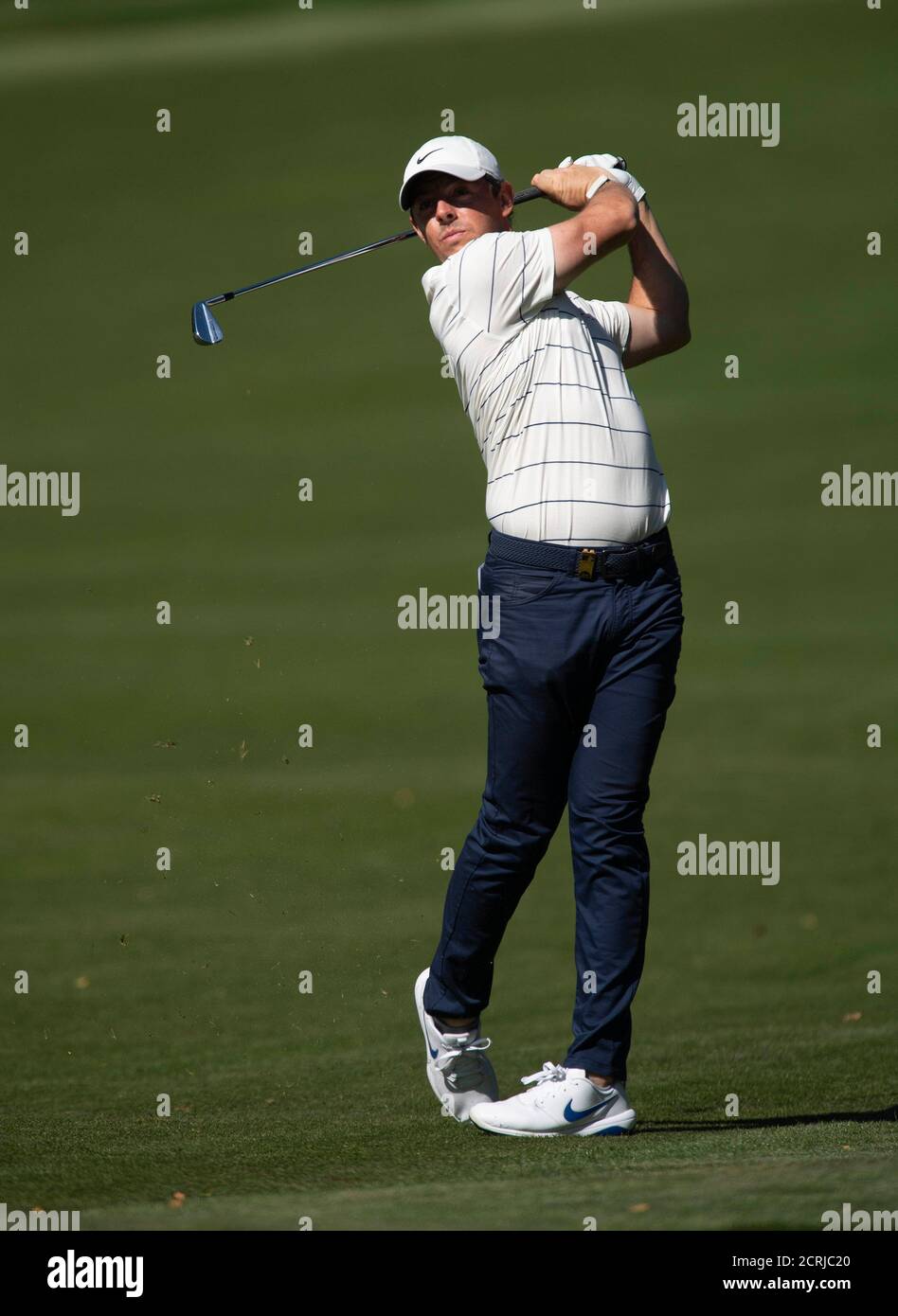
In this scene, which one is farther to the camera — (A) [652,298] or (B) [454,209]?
Result: (A) [652,298]

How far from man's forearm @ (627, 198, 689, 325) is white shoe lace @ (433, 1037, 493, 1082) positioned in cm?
150

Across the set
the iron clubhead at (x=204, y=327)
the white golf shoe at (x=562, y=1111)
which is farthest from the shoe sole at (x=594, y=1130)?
the iron clubhead at (x=204, y=327)

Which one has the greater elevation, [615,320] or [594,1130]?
[615,320]

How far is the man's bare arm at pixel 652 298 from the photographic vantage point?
3.30 meters

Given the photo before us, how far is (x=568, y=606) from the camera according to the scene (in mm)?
2979

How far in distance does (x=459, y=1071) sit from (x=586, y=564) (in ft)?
3.36

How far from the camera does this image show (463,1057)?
3197 millimetres

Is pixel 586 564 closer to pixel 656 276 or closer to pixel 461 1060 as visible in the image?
pixel 656 276

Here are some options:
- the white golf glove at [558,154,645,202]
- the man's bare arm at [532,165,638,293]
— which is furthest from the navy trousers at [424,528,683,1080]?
the white golf glove at [558,154,645,202]

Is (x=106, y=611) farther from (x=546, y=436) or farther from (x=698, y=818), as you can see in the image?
(x=546, y=436)

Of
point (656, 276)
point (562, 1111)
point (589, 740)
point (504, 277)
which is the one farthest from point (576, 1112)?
point (656, 276)

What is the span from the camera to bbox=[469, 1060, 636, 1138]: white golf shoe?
298cm

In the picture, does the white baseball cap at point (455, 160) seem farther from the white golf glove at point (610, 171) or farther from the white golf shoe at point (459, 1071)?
the white golf shoe at point (459, 1071)

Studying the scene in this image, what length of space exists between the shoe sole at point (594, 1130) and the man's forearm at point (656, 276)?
5.15 ft
